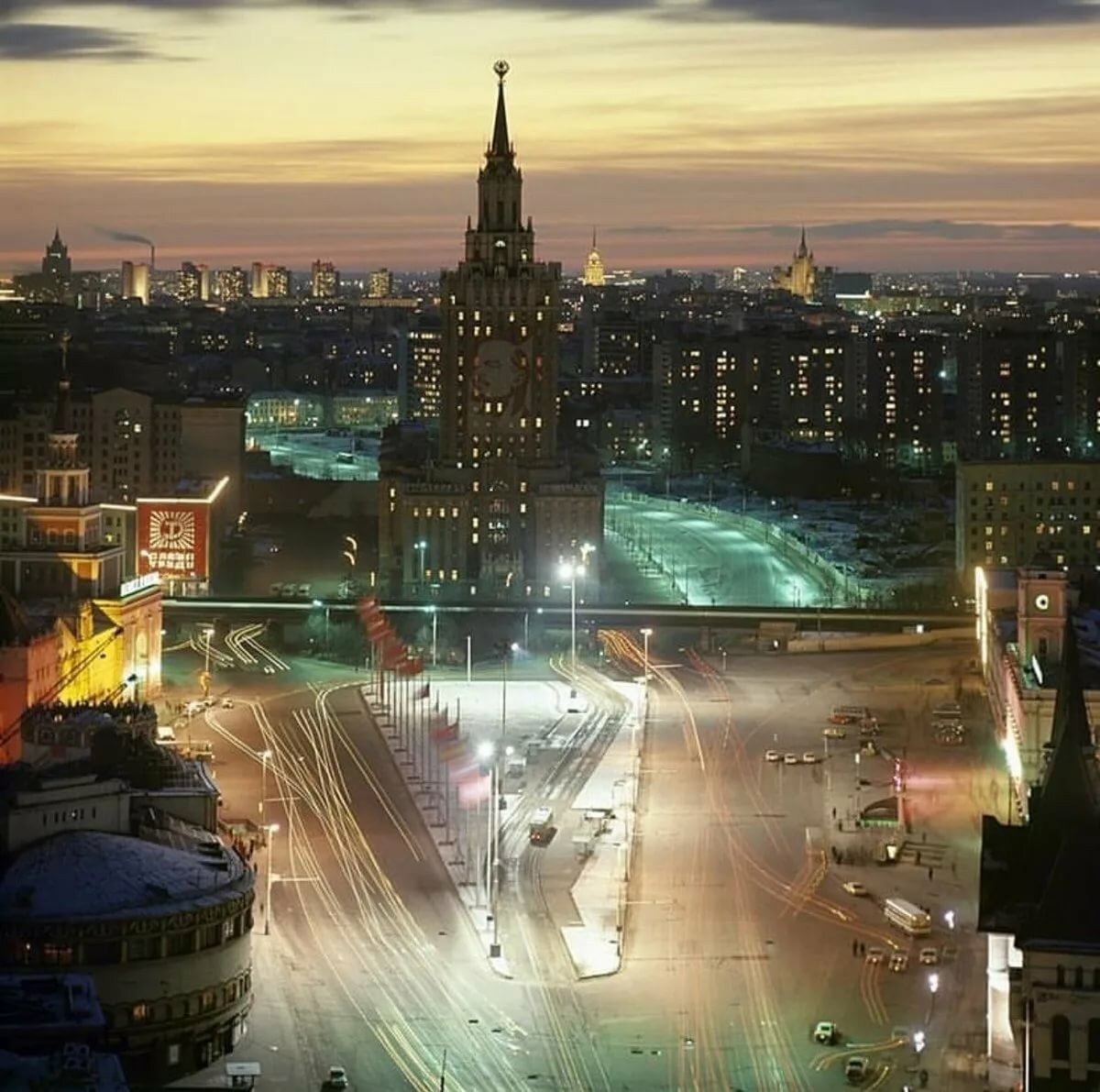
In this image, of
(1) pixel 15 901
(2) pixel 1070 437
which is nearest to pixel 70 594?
(1) pixel 15 901

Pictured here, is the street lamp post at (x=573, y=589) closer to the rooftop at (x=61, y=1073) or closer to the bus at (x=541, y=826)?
the bus at (x=541, y=826)

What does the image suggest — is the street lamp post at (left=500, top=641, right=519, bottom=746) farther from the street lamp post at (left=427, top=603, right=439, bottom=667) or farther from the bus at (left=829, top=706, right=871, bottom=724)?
the bus at (left=829, top=706, right=871, bottom=724)

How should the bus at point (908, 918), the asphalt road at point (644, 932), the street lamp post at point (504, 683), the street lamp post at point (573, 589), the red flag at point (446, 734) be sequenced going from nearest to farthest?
1. the asphalt road at point (644, 932)
2. the bus at point (908, 918)
3. the red flag at point (446, 734)
4. the street lamp post at point (504, 683)
5. the street lamp post at point (573, 589)

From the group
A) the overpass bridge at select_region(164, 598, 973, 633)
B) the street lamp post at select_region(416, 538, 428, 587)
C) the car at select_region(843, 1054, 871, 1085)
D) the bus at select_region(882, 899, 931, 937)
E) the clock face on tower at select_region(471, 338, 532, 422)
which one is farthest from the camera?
the clock face on tower at select_region(471, 338, 532, 422)

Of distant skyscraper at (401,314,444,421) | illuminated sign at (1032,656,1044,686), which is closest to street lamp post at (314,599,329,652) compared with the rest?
illuminated sign at (1032,656,1044,686)

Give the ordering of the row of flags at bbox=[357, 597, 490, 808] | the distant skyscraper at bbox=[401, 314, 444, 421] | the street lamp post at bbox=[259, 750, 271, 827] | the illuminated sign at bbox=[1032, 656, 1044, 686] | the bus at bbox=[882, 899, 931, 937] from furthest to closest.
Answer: the distant skyscraper at bbox=[401, 314, 444, 421] < the illuminated sign at bbox=[1032, 656, 1044, 686] < the row of flags at bbox=[357, 597, 490, 808] < the street lamp post at bbox=[259, 750, 271, 827] < the bus at bbox=[882, 899, 931, 937]

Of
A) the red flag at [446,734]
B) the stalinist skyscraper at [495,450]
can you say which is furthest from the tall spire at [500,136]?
the red flag at [446,734]
